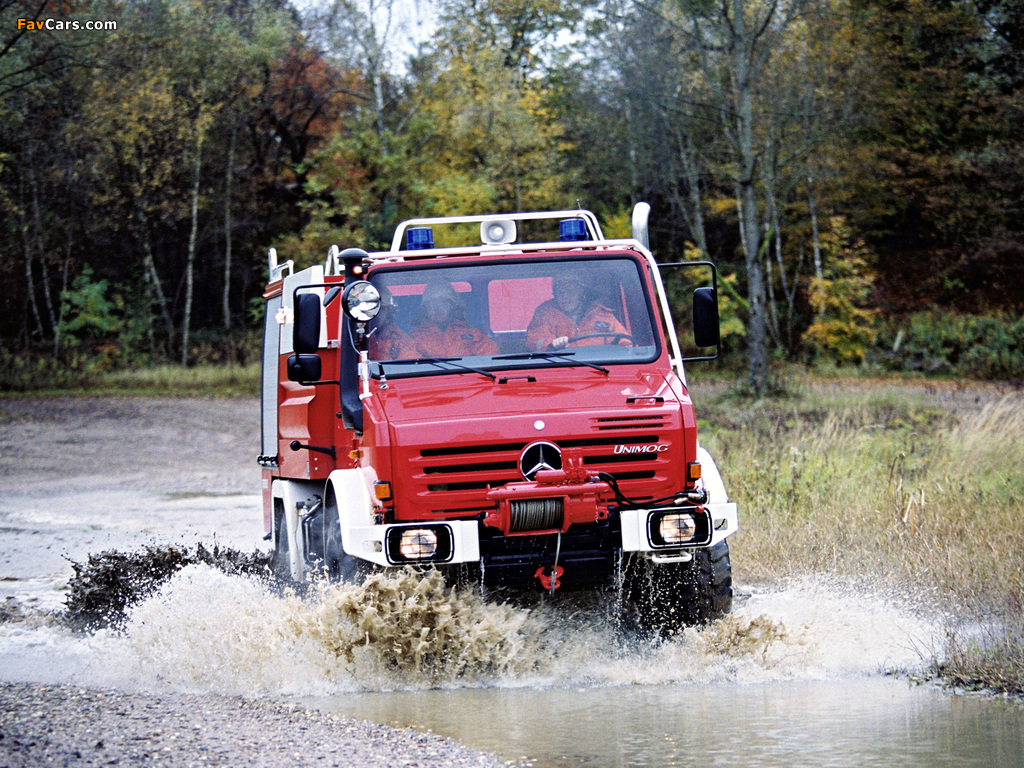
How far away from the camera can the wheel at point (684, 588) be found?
24.6 ft

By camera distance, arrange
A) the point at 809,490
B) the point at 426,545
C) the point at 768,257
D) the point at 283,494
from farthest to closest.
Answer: the point at 768,257
the point at 809,490
the point at 283,494
the point at 426,545

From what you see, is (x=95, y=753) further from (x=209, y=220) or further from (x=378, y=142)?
(x=209, y=220)

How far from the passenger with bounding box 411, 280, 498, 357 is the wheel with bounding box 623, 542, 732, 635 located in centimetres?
175

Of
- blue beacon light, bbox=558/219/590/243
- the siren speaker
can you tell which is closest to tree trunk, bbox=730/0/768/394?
blue beacon light, bbox=558/219/590/243

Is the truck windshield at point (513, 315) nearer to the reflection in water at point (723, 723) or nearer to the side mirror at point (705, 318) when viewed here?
the side mirror at point (705, 318)

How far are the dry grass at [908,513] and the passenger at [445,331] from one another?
3.34m

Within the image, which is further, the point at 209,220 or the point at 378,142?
the point at 209,220

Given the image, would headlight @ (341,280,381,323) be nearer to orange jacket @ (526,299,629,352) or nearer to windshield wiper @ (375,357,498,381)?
windshield wiper @ (375,357,498,381)

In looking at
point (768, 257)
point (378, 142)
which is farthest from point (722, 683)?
point (768, 257)

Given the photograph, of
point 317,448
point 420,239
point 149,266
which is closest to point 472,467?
point 317,448

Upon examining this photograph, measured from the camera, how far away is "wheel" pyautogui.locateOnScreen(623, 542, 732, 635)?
7508 mm

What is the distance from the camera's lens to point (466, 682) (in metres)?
7.28

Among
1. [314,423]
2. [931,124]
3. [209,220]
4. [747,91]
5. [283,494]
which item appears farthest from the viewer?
[209,220]

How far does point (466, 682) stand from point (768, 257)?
36185 millimetres
